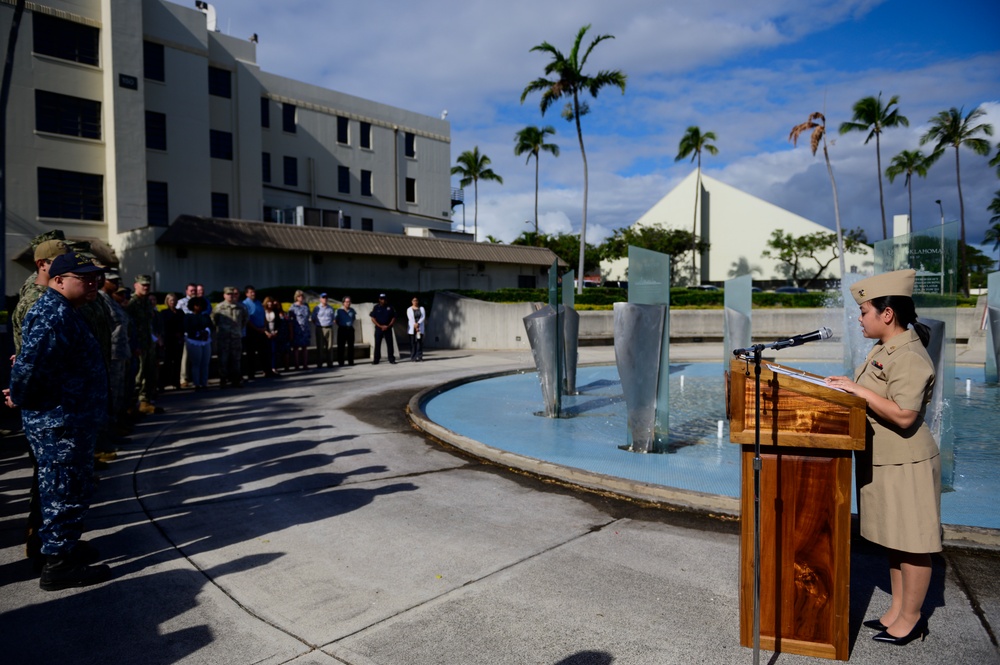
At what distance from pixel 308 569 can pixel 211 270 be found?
85.3 feet

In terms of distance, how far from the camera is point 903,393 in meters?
3.28

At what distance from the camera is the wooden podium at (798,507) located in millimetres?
3246

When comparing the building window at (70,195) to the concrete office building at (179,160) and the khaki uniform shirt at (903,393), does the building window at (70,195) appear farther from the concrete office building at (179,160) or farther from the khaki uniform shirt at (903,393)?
the khaki uniform shirt at (903,393)

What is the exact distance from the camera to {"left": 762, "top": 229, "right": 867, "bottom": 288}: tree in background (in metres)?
62.3

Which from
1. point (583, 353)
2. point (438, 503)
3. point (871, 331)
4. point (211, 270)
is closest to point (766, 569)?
point (871, 331)

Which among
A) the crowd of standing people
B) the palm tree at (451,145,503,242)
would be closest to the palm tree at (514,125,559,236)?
the palm tree at (451,145,503,242)

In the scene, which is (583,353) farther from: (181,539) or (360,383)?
(181,539)

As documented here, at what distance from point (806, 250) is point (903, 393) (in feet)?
216

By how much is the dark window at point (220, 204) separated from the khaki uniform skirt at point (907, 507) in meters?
36.2

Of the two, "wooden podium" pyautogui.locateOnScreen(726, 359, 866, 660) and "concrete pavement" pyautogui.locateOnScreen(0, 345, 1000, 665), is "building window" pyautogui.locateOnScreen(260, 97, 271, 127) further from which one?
"wooden podium" pyautogui.locateOnScreen(726, 359, 866, 660)

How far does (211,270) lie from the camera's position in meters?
27.8

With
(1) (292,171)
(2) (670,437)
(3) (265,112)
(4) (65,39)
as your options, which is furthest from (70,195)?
(2) (670,437)

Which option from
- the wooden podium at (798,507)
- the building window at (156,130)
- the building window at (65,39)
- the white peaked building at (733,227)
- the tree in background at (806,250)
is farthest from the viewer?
the white peaked building at (733,227)

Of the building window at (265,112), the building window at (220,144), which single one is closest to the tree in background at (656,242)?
the building window at (265,112)
